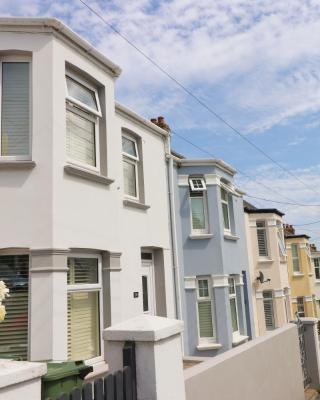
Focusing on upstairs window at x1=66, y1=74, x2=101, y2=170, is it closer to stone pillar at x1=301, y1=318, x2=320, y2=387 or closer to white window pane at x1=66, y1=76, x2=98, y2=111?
white window pane at x1=66, y1=76, x2=98, y2=111

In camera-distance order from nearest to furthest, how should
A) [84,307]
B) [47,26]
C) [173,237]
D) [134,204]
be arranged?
[47,26], [84,307], [134,204], [173,237]

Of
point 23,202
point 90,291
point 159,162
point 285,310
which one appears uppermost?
point 159,162

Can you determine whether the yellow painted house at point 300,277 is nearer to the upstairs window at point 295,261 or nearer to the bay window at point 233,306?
the upstairs window at point 295,261

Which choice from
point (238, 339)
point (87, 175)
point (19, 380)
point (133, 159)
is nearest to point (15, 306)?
point (87, 175)

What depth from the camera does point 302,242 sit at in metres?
25.5

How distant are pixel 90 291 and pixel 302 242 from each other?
20.6 metres

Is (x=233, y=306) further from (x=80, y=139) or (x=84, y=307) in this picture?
(x=80, y=139)

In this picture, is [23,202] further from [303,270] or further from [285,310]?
[303,270]

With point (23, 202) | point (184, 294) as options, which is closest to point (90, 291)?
point (23, 202)

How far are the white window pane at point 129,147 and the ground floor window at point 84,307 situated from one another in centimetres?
336

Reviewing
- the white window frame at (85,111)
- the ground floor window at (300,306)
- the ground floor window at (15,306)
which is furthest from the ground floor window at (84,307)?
the ground floor window at (300,306)

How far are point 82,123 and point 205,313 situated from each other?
695 cm

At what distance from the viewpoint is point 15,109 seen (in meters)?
Answer: 6.82

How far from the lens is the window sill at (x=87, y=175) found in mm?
6820
